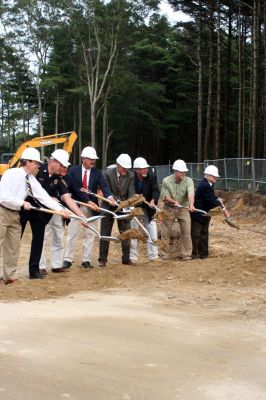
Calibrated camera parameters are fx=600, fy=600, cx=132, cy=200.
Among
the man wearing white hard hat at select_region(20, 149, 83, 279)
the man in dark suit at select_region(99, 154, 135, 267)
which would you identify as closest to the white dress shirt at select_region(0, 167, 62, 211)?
the man wearing white hard hat at select_region(20, 149, 83, 279)

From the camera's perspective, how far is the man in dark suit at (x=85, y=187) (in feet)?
32.2

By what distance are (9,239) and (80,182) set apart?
74.4 inches

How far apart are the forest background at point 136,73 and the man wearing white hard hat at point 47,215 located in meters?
26.8

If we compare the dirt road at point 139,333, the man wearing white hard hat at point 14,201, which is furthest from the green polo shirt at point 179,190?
the man wearing white hard hat at point 14,201

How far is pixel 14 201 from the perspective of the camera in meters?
8.31

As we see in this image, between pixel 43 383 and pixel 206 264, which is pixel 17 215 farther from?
pixel 43 383

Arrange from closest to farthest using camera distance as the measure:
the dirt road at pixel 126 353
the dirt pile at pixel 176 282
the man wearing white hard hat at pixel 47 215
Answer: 1. the dirt road at pixel 126 353
2. the dirt pile at pixel 176 282
3. the man wearing white hard hat at pixel 47 215

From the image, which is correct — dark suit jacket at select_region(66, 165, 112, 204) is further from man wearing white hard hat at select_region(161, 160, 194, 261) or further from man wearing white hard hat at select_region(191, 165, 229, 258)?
man wearing white hard hat at select_region(191, 165, 229, 258)

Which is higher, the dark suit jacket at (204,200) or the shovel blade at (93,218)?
the dark suit jacket at (204,200)

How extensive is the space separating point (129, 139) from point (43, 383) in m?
57.9

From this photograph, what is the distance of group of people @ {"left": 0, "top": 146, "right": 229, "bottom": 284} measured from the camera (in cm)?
847

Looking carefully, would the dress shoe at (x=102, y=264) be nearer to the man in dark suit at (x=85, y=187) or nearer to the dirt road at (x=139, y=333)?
the man in dark suit at (x=85, y=187)

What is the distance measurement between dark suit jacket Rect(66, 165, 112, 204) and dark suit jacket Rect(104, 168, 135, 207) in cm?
35

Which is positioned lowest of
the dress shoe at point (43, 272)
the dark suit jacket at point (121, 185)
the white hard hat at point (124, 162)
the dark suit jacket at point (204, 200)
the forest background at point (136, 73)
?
the dress shoe at point (43, 272)
